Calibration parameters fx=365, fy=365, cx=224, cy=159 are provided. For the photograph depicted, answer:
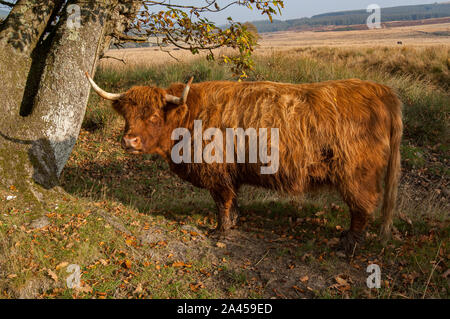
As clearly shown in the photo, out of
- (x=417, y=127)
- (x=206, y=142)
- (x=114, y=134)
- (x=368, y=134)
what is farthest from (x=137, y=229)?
(x=417, y=127)

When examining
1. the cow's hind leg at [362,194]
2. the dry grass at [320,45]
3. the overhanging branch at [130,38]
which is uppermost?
the dry grass at [320,45]

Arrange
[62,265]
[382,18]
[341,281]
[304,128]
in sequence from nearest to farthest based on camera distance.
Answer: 1. [62,265]
2. [341,281]
3. [304,128]
4. [382,18]

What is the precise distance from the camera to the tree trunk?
14.6 feet

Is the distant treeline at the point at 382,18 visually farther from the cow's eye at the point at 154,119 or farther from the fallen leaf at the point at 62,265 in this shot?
the fallen leaf at the point at 62,265

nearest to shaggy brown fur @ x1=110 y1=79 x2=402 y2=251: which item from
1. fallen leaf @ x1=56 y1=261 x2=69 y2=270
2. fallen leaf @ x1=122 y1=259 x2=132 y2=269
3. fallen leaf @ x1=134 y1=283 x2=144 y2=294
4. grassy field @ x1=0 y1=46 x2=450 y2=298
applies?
grassy field @ x1=0 y1=46 x2=450 y2=298

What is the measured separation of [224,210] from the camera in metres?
4.50

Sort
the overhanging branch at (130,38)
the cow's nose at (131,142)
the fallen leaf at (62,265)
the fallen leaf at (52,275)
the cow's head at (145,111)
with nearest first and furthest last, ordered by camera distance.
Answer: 1. the fallen leaf at (52,275)
2. the fallen leaf at (62,265)
3. the cow's nose at (131,142)
4. the cow's head at (145,111)
5. the overhanging branch at (130,38)

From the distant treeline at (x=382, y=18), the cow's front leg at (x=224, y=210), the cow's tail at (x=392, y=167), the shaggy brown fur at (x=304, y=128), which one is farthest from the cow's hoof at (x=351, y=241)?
the distant treeline at (x=382, y=18)

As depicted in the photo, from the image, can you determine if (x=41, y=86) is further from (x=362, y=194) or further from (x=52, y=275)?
(x=362, y=194)

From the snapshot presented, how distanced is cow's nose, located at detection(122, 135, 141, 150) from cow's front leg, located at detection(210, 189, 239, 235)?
1.08 metres

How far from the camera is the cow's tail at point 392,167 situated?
3.77 m

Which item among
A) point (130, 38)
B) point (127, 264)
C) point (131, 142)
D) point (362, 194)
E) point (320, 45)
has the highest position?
point (320, 45)

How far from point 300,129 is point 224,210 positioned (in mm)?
1444

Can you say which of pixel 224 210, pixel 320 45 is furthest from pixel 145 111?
pixel 320 45
